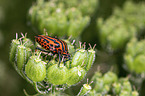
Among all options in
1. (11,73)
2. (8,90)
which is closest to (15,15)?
(11,73)

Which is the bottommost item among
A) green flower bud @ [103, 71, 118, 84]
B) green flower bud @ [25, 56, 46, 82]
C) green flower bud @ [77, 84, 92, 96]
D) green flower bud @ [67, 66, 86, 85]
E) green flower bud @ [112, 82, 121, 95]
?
green flower bud @ [112, 82, 121, 95]

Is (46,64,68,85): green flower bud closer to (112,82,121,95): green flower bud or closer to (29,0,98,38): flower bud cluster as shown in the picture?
(112,82,121,95): green flower bud

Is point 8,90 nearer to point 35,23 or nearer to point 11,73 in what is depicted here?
point 11,73

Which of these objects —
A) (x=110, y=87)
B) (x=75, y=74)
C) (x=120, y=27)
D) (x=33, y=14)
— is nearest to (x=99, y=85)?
(x=110, y=87)

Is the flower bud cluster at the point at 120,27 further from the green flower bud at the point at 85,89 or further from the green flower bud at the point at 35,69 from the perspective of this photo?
the green flower bud at the point at 35,69

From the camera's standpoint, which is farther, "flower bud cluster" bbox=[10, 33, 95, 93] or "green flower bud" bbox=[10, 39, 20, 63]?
"green flower bud" bbox=[10, 39, 20, 63]

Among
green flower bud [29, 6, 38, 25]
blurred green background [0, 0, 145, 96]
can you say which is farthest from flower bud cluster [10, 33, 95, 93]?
blurred green background [0, 0, 145, 96]
